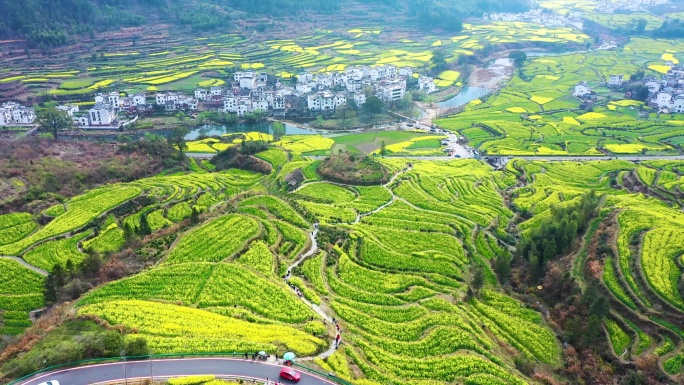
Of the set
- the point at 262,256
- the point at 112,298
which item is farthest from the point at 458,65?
the point at 112,298

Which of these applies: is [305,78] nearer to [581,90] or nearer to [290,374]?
[581,90]

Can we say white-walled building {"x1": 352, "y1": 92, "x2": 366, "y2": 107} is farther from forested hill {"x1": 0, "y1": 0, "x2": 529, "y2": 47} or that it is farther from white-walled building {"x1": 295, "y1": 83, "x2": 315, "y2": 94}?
forested hill {"x1": 0, "y1": 0, "x2": 529, "y2": 47}

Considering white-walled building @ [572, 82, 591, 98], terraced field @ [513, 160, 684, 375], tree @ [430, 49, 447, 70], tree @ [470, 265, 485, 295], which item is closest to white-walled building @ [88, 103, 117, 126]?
terraced field @ [513, 160, 684, 375]

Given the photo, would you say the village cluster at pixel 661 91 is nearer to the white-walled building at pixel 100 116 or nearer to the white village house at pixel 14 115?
the white-walled building at pixel 100 116

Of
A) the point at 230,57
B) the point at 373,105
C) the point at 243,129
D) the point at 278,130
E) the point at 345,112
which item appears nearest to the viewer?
the point at 278,130

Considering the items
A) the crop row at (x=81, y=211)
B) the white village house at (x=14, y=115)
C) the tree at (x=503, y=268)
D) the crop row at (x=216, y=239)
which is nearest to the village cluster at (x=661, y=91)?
the tree at (x=503, y=268)

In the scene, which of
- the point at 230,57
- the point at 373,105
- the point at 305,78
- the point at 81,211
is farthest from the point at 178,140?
the point at 230,57
